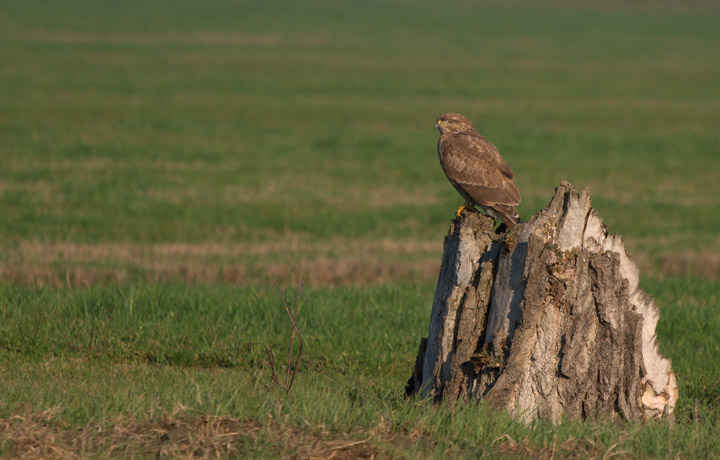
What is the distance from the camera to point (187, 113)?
33.8 metres

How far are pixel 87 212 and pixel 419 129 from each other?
663 inches

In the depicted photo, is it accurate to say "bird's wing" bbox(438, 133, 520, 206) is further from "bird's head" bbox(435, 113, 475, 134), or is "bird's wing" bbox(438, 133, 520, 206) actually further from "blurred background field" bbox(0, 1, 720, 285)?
"blurred background field" bbox(0, 1, 720, 285)

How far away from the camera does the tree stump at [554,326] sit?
604 cm

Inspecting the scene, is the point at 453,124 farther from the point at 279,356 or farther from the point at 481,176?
the point at 279,356

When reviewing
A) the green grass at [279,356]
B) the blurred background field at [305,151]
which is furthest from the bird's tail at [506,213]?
the blurred background field at [305,151]

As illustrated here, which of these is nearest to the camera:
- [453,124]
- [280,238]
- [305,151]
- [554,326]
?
Answer: [554,326]

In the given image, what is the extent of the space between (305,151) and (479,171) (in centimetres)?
1750

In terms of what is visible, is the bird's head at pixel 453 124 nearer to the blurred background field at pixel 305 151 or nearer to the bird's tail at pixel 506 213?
the bird's tail at pixel 506 213

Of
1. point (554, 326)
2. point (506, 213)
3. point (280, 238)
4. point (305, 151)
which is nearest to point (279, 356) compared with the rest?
point (506, 213)

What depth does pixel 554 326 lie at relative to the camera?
6.10 meters

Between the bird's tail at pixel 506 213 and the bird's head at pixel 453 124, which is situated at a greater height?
the bird's head at pixel 453 124

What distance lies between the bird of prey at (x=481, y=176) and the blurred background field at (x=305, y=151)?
362cm

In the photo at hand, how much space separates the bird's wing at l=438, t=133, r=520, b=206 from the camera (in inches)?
336

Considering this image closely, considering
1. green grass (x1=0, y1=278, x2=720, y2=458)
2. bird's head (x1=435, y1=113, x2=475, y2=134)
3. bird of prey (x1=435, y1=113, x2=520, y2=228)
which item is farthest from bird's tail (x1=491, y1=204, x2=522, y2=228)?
green grass (x1=0, y1=278, x2=720, y2=458)
